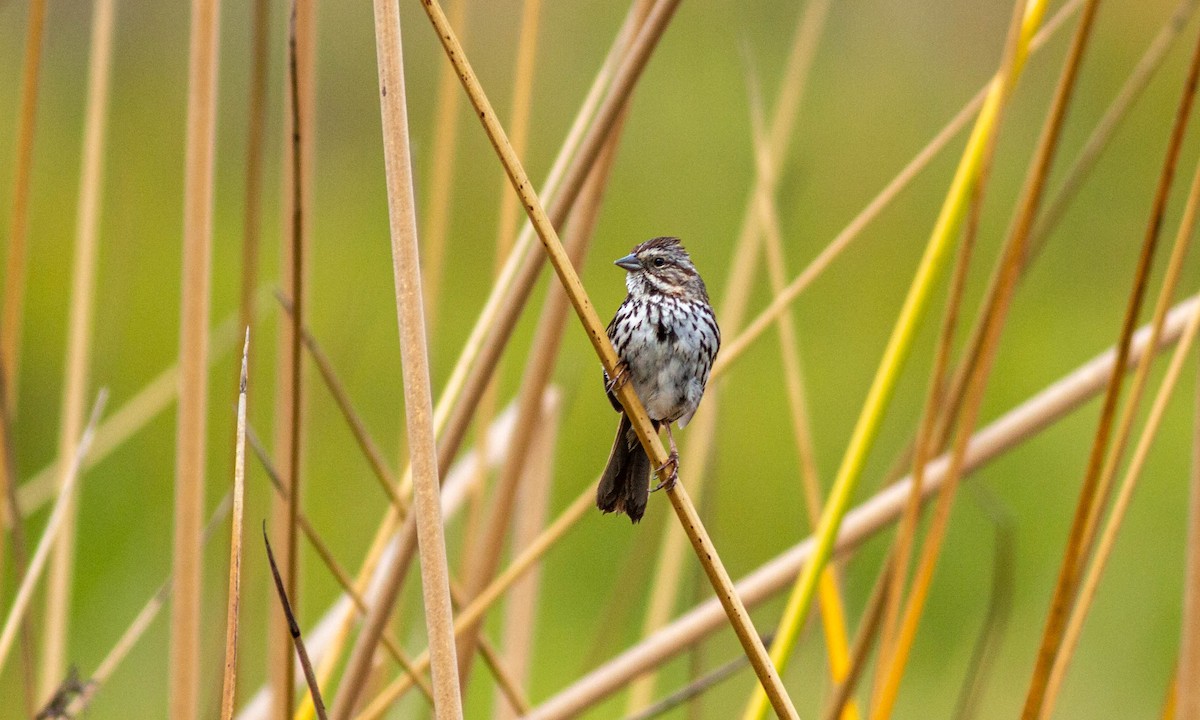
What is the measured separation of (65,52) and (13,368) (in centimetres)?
509

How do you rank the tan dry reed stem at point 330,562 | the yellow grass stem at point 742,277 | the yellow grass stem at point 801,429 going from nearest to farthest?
1. the tan dry reed stem at point 330,562
2. the yellow grass stem at point 801,429
3. the yellow grass stem at point 742,277

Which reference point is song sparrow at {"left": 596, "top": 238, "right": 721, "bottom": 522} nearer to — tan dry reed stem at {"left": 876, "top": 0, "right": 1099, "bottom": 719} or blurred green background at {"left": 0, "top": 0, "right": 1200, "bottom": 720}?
tan dry reed stem at {"left": 876, "top": 0, "right": 1099, "bottom": 719}

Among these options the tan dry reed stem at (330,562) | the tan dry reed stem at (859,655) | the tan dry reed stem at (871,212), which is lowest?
the tan dry reed stem at (859,655)

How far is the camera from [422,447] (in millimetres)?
1148

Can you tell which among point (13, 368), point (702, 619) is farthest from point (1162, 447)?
point (13, 368)

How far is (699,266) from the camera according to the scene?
543 cm

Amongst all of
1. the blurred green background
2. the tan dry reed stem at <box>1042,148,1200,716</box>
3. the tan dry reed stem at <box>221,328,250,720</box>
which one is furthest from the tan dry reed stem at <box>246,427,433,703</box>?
the blurred green background

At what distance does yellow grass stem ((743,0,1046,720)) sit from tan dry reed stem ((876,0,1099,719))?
64 millimetres

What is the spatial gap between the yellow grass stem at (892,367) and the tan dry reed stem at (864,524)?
0.95 feet

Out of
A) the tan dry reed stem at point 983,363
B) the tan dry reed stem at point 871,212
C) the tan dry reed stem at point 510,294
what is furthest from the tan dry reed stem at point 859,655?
the tan dry reed stem at point 510,294

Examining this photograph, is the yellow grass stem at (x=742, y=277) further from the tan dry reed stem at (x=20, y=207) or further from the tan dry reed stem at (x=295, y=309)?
the tan dry reed stem at (x=20, y=207)

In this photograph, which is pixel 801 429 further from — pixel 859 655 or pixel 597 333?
pixel 597 333

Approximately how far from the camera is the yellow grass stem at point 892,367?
1.49 metres

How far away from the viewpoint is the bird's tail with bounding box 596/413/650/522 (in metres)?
1.81
